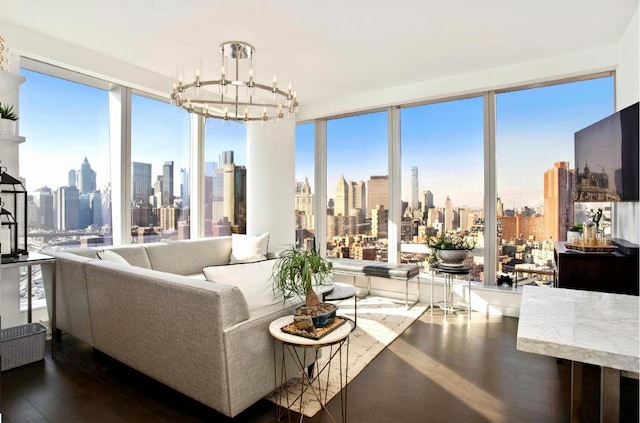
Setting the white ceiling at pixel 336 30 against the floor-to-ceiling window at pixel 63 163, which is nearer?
the white ceiling at pixel 336 30

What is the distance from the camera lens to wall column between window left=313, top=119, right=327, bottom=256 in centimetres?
563

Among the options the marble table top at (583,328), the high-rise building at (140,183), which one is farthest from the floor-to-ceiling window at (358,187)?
the marble table top at (583,328)

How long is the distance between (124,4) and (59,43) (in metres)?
1.23

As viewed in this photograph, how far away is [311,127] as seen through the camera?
5.77 meters

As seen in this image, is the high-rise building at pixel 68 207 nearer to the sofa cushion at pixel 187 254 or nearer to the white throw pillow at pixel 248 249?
the sofa cushion at pixel 187 254

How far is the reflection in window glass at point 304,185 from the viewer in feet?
18.9

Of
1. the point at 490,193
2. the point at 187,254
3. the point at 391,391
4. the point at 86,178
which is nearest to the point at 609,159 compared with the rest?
the point at 490,193

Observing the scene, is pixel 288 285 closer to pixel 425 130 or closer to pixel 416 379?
pixel 416 379

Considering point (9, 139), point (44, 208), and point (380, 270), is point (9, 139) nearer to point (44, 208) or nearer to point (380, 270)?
point (44, 208)

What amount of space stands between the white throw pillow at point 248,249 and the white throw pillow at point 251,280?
2.47 meters

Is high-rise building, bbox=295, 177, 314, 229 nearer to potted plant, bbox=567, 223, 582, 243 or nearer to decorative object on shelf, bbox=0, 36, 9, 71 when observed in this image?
potted plant, bbox=567, 223, 582, 243

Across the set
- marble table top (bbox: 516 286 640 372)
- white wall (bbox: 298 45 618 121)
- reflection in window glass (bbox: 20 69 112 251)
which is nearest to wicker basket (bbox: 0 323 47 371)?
reflection in window glass (bbox: 20 69 112 251)

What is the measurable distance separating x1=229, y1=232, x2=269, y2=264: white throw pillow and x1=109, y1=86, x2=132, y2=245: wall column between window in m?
1.35

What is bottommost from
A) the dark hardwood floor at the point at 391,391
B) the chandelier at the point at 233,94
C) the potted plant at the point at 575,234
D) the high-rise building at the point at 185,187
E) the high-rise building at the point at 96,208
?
the dark hardwood floor at the point at 391,391
